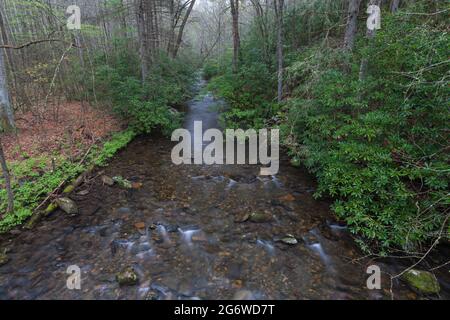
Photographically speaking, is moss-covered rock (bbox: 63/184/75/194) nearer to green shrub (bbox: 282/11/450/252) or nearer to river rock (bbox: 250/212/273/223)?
river rock (bbox: 250/212/273/223)

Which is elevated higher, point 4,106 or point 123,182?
point 4,106

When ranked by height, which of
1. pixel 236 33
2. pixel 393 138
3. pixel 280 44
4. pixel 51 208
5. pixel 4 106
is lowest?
pixel 51 208

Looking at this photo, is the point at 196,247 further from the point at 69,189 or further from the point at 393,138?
the point at 393,138

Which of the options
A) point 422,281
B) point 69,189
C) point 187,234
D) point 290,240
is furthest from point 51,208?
point 422,281

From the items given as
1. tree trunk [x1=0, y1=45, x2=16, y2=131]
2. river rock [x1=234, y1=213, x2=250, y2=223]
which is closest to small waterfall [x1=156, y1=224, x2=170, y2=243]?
river rock [x1=234, y1=213, x2=250, y2=223]

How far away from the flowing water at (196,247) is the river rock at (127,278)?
0.07m

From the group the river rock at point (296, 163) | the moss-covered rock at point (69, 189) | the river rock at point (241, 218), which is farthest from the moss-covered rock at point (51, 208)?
the river rock at point (296, 163)

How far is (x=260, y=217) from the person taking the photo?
214 inches

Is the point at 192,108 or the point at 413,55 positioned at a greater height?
the point at 413,55

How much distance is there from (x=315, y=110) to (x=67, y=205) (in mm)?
6030

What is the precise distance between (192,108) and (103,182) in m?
7.49

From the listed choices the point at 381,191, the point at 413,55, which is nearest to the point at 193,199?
the point at 381,191

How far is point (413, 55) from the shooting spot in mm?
4430
